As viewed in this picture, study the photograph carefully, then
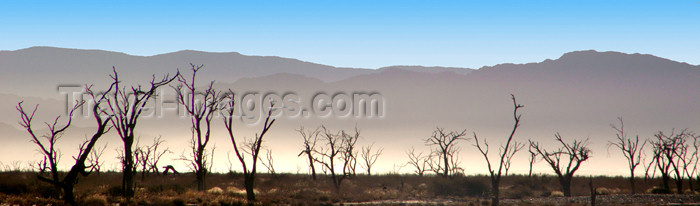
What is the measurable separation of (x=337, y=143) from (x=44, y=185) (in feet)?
114

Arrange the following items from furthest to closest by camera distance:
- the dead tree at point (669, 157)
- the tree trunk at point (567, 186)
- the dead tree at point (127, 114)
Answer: the dead tree at point (669, 157) → the tree trunk at point (567, 186) → the dead tree at point (127, 114)

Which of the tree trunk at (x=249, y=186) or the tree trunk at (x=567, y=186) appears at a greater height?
the tree trunk at (x=249, y=186)

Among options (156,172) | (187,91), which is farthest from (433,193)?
(156,172)

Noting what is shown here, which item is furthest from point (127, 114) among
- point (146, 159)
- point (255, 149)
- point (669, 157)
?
point (669, 157)

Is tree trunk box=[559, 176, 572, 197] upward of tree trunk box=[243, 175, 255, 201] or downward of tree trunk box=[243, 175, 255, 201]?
downward

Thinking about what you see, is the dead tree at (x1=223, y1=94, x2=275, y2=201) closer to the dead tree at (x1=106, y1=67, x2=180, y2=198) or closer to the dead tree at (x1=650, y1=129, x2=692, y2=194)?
the dead tree at (x1=106, y1=67, x2=180, y2=198)

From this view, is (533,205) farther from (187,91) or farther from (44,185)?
(44,185)

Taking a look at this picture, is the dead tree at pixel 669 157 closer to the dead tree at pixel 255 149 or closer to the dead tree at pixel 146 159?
the dead tree at pixel 255 149

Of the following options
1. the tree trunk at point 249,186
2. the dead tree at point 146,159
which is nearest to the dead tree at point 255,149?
the tree trunk at point 249,186

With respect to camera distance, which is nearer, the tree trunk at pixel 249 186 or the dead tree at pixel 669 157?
the tree trunk at pixel 249 186

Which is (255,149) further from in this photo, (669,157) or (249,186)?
(669,157)

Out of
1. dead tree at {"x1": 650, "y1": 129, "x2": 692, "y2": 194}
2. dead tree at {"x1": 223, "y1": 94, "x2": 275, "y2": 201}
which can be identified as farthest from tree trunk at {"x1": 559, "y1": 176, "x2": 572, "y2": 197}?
dead tree at {"x1": 223, "y1": 94, "x2": 275, "y2": 201}

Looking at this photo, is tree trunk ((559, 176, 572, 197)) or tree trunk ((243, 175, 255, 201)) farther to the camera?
tree trunk ((559, 176, 572, 197))

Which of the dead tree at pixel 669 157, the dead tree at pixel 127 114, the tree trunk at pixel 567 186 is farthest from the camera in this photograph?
the dead tree at pixel 669 157
